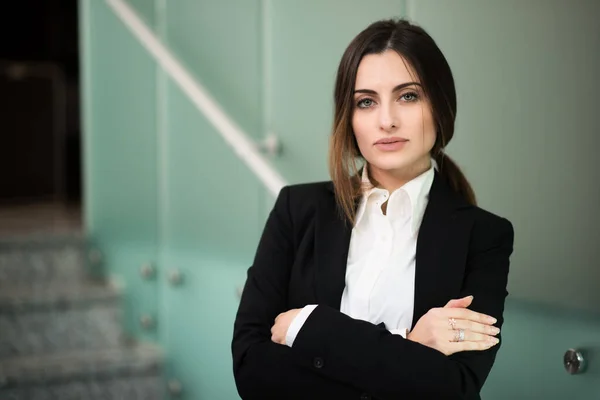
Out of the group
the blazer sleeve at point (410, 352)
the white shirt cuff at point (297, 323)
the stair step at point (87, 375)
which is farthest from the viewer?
the stair step at point (87, 375)

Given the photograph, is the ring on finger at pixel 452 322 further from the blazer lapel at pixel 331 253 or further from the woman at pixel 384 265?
the blazer lapel at pixel 331 253

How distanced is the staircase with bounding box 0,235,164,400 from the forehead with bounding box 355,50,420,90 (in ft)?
6.22

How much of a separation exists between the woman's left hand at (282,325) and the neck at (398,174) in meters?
0.28

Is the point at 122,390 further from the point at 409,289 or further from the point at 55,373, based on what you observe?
the point at 409,289

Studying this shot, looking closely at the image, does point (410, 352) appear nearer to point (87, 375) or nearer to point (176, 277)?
point (176, 277)

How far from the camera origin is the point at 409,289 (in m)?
1.33

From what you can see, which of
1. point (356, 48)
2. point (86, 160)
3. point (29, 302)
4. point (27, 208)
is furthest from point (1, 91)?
point (356, 48)

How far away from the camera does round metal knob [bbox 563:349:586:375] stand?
128cm

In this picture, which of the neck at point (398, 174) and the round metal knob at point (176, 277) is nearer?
the neck at point (398, 174)

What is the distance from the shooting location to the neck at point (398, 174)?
1370 millimetres

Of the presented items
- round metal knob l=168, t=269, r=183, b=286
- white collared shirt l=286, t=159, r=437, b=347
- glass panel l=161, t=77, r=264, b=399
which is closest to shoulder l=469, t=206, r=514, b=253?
white collared shirt l=286, t=159, r=437, b=347

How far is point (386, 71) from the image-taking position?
1272 mm

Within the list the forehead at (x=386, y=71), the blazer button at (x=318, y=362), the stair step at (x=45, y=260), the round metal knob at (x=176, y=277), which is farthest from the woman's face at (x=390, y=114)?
the stair step at (x=45, y=260)

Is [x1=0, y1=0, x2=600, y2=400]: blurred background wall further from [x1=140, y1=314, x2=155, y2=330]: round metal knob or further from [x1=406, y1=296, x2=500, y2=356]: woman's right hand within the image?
[x1=406, y1=296, x2=500, y2=356]: woman's right hand
